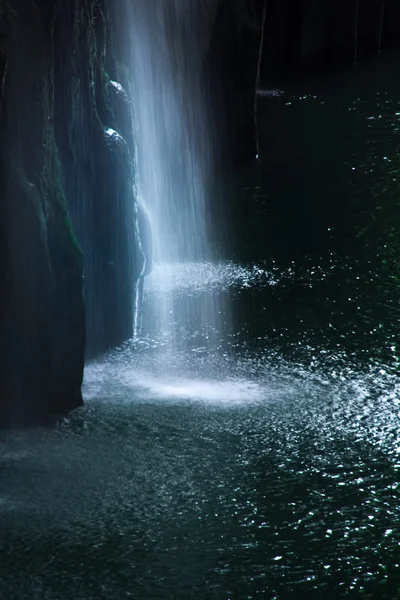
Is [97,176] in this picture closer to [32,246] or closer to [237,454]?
[32,246]

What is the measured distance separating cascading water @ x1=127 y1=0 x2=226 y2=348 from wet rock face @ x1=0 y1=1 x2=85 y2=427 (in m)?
4.29

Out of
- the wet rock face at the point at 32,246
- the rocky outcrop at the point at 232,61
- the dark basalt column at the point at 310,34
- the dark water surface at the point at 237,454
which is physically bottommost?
the dark water surface at the point at 237,454

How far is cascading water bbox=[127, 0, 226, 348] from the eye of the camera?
47.9 ft

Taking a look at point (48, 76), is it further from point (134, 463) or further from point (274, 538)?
point (274, 538)

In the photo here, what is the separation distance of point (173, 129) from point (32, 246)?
7913mm

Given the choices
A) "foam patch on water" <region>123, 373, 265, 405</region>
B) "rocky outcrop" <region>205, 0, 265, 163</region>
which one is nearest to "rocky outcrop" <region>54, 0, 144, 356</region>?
"foam patch on water" <region>123, 373, 265, 405</region>

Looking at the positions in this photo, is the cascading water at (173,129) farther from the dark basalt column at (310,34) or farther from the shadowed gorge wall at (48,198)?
the dark basalt column at (310,34)

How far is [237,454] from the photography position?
26.5ft

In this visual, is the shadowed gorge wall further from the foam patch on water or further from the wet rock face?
the foam patch on water

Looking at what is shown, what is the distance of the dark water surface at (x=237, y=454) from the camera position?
6578 millimetres

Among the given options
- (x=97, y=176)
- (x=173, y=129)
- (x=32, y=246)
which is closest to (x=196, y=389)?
(x=32, y=246)

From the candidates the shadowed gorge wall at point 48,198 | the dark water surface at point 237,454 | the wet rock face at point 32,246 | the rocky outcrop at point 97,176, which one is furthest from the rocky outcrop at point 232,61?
the wet rock face at point 32,246

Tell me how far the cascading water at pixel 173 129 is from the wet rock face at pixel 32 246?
4289 mm

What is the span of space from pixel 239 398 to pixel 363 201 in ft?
23.1
